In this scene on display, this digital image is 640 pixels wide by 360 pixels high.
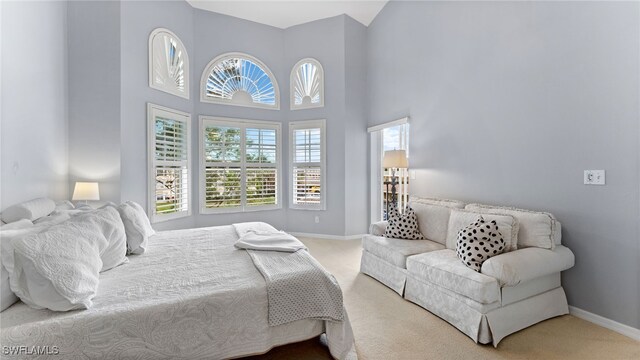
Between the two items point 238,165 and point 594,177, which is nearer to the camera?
point 594,177

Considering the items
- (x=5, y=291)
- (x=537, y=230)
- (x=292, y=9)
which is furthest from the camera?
(x=292, y=9)

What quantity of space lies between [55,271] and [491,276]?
8.62 ft

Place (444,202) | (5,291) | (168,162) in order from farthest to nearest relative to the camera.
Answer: (168,162), (444,202), (5,291)

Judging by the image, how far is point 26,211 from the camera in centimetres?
225

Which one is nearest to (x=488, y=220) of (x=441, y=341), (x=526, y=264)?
(x=526, y=264)

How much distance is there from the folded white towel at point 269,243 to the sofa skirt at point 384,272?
1070 millimetres

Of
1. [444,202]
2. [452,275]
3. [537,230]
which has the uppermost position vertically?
[444,202]

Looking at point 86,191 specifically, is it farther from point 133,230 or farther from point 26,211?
point 133,230

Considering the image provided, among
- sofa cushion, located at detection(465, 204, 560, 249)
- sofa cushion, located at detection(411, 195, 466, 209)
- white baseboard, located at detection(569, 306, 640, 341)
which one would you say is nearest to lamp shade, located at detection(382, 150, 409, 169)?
sofa cushion, located at detection(411, 195, 466, 209)

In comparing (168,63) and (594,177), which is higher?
(168,63)

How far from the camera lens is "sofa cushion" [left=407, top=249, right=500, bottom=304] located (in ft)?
6.36

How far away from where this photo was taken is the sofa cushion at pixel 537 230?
88.4 inches

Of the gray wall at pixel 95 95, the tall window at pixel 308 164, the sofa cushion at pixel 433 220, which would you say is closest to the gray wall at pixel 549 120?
the sofa cushion at pixel 433 220

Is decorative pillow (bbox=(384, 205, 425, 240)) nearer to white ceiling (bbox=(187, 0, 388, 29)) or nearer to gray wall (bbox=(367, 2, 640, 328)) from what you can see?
gray wall (bbox=(367, 2, 640, 328))
